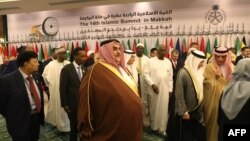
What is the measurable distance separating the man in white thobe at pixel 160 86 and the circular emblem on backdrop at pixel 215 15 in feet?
8.48

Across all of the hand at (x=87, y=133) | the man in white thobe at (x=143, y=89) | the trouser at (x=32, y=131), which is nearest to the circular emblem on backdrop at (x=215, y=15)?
the man in white thobe at (x=143, y=89)

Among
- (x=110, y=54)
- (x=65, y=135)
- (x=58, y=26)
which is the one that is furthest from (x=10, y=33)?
(x=110, y=54)

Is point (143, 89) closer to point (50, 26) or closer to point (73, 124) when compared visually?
point (73, 124)

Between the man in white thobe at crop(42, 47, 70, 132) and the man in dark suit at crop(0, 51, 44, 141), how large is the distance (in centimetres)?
220

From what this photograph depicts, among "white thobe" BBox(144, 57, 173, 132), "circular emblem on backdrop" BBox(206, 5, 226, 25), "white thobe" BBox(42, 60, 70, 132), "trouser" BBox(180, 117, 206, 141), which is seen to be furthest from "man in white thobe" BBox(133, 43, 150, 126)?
"circular emblem on backdrop" BBox(206, 5, 226, 25)

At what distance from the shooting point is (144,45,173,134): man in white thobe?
18.5 ft

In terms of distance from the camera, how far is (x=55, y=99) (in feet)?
19.7

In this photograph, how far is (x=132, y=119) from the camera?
278cm

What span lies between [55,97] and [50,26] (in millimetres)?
4245

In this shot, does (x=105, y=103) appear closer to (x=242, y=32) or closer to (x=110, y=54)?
(x=110, y=54)

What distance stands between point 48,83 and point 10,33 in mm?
5288

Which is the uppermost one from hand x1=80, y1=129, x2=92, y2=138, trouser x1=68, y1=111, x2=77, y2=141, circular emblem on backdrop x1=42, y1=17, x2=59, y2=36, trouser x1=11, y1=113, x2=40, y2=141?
circular emblem on backdrop x1=42, y1=17, x2=59, y2=36

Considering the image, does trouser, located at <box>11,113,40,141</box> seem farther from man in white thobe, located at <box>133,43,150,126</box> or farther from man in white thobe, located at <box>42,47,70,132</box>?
man in white thobe, located at <box>133,43,150,126</box>

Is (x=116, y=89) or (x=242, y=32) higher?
(x=242, y=32)
